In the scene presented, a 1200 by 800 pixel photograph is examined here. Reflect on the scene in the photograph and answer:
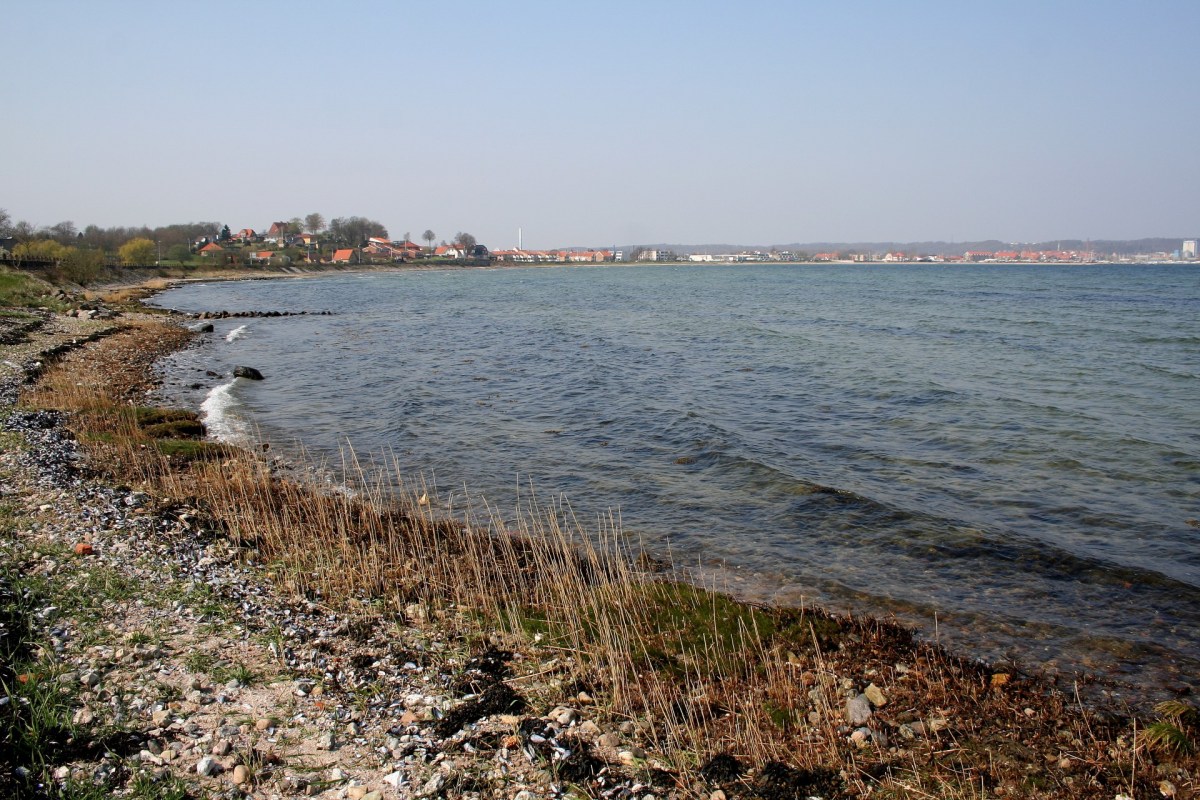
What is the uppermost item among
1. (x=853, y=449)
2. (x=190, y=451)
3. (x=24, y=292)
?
(x=24, y=292)

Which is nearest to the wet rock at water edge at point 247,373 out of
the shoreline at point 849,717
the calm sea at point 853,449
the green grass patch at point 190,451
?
the calm sea at point 853,449

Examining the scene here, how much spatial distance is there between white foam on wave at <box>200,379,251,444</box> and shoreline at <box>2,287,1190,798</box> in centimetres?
1395

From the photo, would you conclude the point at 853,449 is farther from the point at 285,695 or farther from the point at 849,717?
the point at 285,695

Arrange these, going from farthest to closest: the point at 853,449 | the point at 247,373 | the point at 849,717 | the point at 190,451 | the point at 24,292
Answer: the point at 24,292 → the point at 247,373 → the point at 853,449 → the point at 190,451 → the point at 849,717

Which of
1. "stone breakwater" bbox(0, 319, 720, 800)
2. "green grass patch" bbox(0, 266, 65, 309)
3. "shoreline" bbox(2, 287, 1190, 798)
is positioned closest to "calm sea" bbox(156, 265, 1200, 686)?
"shoreline" bbox(2, 287, 1190, 798)

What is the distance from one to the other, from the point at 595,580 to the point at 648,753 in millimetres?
4724

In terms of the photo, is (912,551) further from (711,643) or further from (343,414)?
(343,414)

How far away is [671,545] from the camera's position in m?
14.1

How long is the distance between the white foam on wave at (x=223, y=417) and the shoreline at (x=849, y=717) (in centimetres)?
1395

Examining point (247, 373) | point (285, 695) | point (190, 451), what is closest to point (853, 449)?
point (285, 695)

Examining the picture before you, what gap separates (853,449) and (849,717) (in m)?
13.6

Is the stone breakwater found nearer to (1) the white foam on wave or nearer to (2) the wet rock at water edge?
(1) the white foam on wave

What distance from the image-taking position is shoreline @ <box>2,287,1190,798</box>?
6969 mm

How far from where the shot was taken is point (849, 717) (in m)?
8.03
